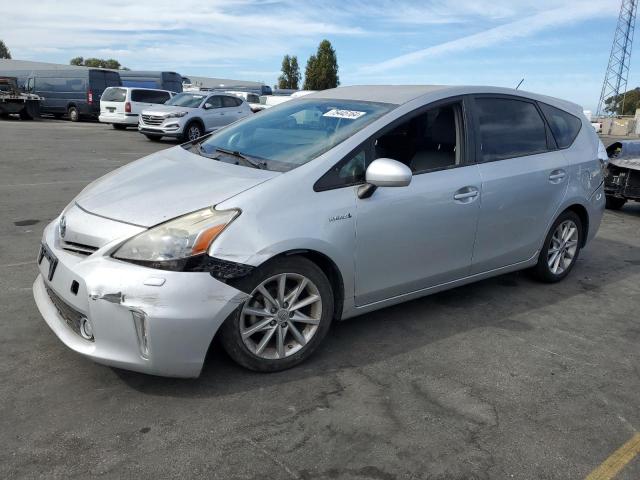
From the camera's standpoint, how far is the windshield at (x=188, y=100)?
1859 cm

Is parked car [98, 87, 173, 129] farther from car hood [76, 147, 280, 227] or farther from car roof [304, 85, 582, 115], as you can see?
car hood [76, 147, 280, 227]

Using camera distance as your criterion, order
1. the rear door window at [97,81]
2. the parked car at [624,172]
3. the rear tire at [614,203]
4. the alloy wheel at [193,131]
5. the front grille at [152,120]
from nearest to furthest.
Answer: the parked car at [624,172] → the rear tire at [614,203] → the front grille at [152,120] → the alloy wheel at [193,131] → the rear door window at [97,81]

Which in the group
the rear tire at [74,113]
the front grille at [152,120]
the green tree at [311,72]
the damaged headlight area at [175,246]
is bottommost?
the rear tire at [74,113]

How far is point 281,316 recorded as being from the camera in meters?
3.23

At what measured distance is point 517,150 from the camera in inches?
177

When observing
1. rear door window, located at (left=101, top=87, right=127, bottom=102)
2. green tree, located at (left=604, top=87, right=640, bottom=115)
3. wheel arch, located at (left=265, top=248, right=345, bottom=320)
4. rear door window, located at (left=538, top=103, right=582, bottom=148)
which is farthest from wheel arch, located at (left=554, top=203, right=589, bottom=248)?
green tree, located at (left=604, top=87, right=640, bottom=115)

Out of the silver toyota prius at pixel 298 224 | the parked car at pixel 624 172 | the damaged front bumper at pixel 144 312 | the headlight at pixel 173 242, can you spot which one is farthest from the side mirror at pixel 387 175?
the parked car at pixel 624 172

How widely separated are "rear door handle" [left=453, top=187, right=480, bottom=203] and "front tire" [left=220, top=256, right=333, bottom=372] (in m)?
1.18

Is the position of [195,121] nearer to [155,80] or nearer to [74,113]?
[74,113]

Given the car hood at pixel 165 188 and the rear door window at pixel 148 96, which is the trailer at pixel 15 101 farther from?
the car hood at pixel 165 188

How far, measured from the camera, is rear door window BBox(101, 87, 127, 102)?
22406mm

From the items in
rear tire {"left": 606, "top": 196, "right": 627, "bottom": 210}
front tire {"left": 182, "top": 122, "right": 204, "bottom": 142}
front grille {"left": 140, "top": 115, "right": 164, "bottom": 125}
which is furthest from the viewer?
front tire {"left": 182, "top": 122, "right": 204, "bottom": 142}

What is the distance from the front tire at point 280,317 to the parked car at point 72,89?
25475 millimetres

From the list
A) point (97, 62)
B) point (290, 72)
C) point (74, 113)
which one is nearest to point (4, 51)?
point (97, 62)
